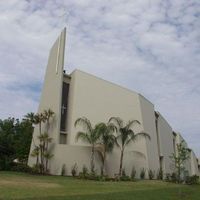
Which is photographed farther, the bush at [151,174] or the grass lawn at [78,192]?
the bush at [151,174]

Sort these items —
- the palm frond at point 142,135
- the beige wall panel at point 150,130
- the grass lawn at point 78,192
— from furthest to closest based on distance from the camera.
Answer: the beige wall panel at point 150,130
the palm frond at point 142,135
the grass lawn at point 78,192

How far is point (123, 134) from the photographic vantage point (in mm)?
35844

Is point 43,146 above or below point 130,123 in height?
below

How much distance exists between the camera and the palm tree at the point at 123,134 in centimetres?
3578

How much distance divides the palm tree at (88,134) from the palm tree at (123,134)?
2.52 metres

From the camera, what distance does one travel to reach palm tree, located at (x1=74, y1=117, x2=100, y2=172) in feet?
114

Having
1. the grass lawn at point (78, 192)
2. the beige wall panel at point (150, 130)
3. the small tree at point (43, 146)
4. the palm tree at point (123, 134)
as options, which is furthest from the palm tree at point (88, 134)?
the grass lawn at point (78, 192)

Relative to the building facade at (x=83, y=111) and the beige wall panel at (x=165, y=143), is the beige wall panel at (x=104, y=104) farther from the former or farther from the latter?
the beige wall panel at (x=165, y=143)

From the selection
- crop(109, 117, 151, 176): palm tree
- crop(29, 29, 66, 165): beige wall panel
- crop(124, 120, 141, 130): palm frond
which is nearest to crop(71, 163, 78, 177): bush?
crop(29, 29, 66, 165): beige wall panel

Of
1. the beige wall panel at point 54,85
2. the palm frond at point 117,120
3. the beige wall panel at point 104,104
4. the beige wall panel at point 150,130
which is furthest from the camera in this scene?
the beige wall panel at point 150,130

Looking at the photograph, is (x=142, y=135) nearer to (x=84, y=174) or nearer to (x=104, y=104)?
(x=104, y=104)

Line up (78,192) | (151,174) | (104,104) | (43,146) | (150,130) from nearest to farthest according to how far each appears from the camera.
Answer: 1. (78,192)
2. (43,146)
3. (151,174)
4. (104,104)
5. (150,130)

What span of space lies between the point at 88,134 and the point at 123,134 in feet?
10.7

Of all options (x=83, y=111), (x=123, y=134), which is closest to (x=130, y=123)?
(x=123, y=134)
